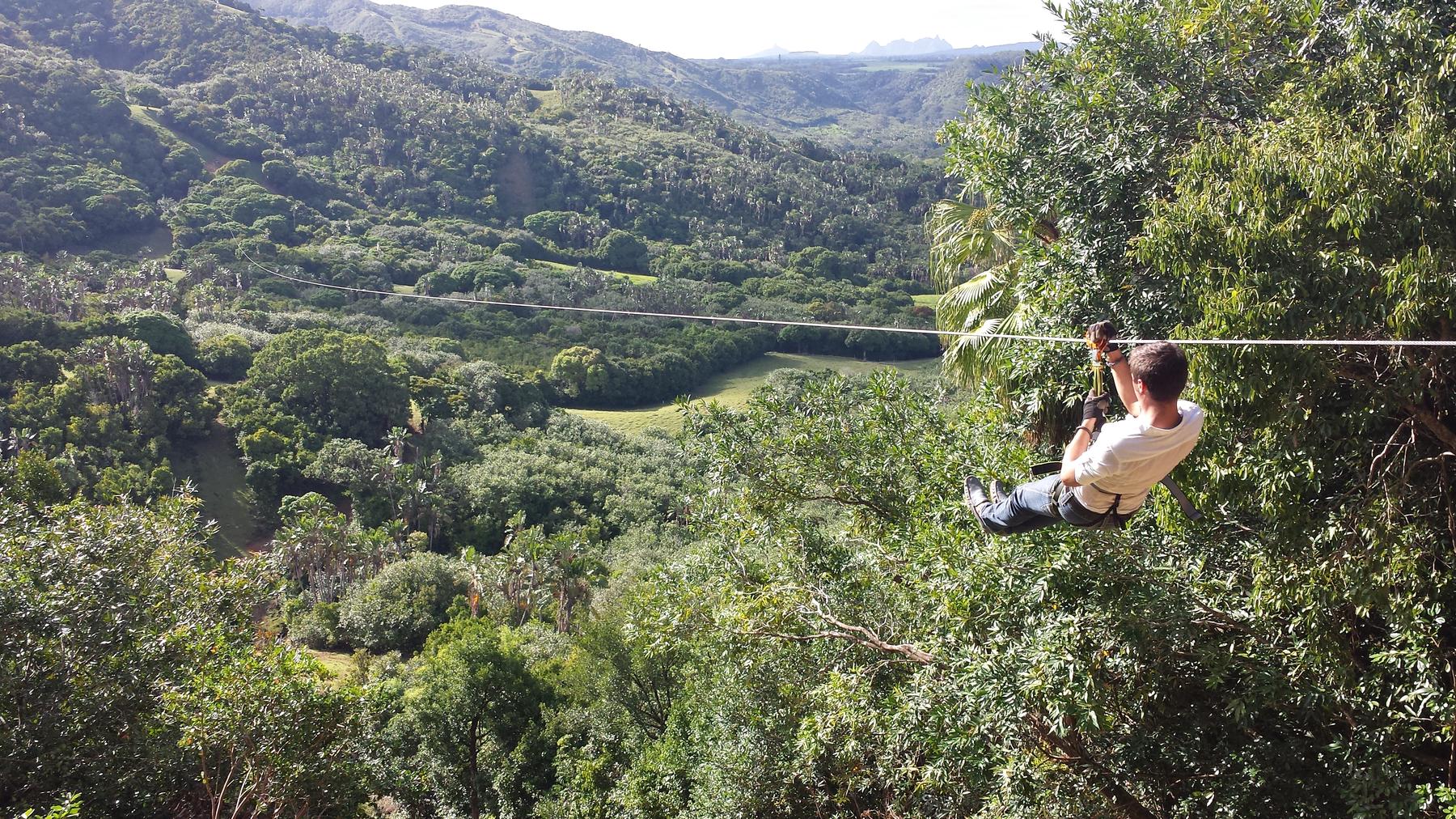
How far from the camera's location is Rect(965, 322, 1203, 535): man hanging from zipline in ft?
12.7

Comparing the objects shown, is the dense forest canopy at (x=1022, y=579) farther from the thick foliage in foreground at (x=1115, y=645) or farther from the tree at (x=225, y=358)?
the tree at (x=225, y=358)

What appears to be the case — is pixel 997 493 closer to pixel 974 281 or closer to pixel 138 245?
pixel 974 281

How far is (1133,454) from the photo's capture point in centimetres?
391

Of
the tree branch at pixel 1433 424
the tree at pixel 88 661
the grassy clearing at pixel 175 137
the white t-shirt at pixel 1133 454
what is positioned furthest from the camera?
the grassy clearing at pixel 175 137

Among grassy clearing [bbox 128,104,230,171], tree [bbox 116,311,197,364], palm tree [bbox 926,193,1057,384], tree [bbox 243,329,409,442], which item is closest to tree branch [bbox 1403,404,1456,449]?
palm tree [bbox 926,193,1057,384]

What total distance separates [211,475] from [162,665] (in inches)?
1732

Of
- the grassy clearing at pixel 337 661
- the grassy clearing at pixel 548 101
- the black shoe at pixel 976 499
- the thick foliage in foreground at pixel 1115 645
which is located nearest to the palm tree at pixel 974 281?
the thick foliage in foreground at pixel 1115 645

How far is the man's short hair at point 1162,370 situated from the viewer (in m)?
3.79

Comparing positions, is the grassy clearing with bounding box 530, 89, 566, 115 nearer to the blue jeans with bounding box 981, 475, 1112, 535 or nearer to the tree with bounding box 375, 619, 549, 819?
the tree with bounding box 375, 619, 549, 819

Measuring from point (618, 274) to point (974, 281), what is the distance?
11488 centimetres

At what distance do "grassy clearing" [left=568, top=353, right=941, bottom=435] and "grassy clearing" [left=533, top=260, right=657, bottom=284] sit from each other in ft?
90.8

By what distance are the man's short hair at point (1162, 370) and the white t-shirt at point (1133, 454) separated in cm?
17

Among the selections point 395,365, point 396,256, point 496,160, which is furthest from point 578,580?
point 496,160

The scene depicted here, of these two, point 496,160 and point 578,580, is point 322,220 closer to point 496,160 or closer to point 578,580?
point 496,160
